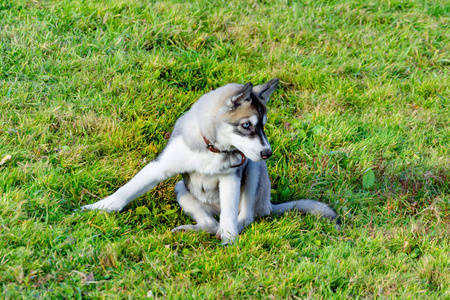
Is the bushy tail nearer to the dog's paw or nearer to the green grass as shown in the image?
the green grass

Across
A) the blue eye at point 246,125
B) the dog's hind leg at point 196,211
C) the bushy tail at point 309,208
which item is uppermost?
the blue eye at point 246,125

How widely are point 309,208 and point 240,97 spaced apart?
4.30ft

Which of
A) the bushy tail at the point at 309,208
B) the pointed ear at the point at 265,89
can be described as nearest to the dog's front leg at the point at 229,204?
the bushy tail at the point at 309,208

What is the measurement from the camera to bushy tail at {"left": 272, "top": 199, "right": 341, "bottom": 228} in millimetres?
4582

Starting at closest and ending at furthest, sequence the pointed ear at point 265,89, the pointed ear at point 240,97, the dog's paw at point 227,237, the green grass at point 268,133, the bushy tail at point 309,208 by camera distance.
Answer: the green grass at point 268,133, the pointed ear at point 240,97, the dog's paw at point 227,237, the pointed ear at point 265,89, the bushy tail at point 309,208

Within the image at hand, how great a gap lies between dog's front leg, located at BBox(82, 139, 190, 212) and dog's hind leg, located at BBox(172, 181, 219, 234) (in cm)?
42

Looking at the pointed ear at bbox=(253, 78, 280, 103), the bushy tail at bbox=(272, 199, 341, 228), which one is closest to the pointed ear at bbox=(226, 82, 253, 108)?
the pointed ear at bbox=(253, 78, 280, 103)

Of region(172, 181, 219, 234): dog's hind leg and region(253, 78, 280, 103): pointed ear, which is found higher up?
region(253, 78, 280, 103): pointed ear

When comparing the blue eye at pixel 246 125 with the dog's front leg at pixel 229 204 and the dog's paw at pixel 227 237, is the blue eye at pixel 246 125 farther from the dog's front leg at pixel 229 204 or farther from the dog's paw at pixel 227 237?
the dog's paw at pixel 227 237

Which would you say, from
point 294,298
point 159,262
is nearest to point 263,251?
point 294,298

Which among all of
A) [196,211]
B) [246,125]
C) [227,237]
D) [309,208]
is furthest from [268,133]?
[227,237]

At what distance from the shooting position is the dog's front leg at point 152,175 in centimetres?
420

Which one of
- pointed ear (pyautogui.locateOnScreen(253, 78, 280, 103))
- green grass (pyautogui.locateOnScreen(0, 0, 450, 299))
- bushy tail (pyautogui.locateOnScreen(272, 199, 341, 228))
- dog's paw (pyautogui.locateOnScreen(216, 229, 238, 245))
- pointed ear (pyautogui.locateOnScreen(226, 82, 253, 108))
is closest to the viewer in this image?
green grass (pyautogui.locateOnScreen(0, 0, 450, 299))

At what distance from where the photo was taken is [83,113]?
5.27 m
